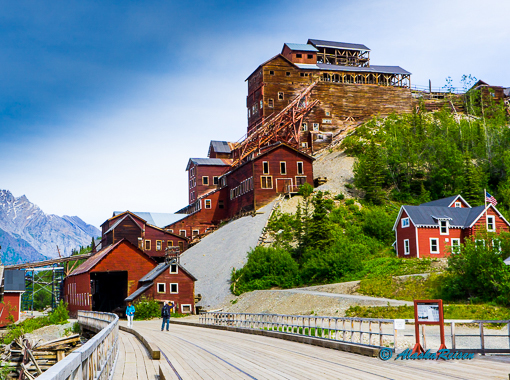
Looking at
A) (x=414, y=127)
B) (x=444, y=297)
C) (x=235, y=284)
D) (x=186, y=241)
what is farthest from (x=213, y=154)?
(x=444, y=297)

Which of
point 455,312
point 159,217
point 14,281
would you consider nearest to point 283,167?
point 159,217

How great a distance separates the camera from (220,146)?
97.3 metres

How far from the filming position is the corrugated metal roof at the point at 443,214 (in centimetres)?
5362

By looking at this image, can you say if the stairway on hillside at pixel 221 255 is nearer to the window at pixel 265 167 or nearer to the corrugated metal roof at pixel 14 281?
the window at pixel 265 167

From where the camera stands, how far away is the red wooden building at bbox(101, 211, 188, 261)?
7338 centimetres

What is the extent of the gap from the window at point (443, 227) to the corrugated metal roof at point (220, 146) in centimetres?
4881

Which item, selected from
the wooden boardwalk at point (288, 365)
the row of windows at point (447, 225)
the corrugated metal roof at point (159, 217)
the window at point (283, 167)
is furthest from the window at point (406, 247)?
the corrugated metal roof at point (159, 217)

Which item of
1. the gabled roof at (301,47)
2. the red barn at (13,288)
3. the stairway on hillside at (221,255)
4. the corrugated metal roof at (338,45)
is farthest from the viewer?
the corrugated metal roof at (338,45)

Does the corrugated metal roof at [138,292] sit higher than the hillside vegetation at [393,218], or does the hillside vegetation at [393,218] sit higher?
the hillside vegetation at [393,218]

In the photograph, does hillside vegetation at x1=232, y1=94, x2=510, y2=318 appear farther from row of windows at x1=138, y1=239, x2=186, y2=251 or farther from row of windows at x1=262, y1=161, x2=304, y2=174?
row of windows at x1=138, y1=239, x2=186, y2=251

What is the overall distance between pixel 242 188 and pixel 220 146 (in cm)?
2182

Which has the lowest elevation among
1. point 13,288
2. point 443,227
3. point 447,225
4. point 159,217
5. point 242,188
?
point 13,288

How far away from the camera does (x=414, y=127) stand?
87.2 metres

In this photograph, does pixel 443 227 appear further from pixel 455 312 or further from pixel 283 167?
pixel 283 167
